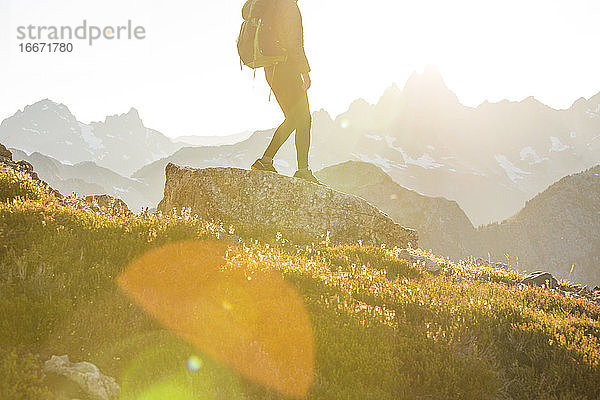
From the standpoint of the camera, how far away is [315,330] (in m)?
4.41

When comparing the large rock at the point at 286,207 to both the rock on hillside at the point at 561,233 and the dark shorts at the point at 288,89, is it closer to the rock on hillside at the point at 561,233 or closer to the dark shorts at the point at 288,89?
the dark shorts at the point at 288,89

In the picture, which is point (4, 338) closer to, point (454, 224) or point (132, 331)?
point (132, 331)

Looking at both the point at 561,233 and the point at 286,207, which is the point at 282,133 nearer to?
the point at 286,207

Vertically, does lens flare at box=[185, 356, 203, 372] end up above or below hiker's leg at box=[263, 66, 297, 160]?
below

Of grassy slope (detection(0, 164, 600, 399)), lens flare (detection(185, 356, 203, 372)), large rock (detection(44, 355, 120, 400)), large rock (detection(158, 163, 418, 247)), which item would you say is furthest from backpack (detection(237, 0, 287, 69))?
large rock (detection(44, 355, 120, 400))

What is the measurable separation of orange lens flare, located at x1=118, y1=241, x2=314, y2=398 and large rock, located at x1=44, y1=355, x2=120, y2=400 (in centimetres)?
91

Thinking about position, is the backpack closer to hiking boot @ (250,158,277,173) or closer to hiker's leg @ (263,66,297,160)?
hiker's leg @ (263,66,297,160)

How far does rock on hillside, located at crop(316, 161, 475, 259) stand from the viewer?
440 ft

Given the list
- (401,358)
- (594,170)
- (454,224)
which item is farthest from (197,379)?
(594,170)

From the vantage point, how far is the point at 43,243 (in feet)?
16.3

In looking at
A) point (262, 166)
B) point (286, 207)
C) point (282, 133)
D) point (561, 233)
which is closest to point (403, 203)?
point (561, 233)

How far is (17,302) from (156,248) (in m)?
1.87

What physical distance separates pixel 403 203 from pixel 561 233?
98.4 metres

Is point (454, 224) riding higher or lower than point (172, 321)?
lower
